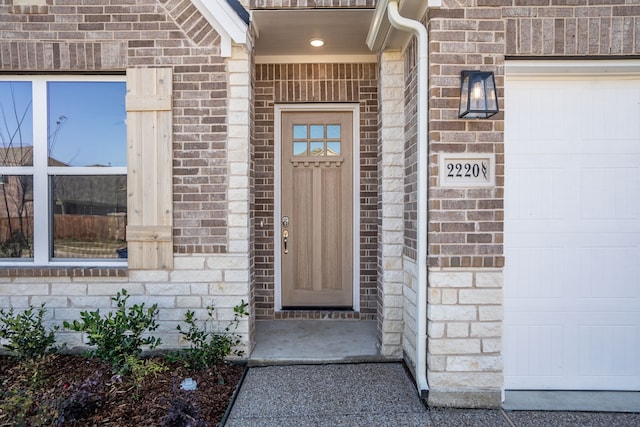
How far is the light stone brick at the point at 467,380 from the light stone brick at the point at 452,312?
40 centimetres

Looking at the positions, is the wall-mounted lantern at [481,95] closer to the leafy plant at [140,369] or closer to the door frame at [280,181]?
the door frame at [280,181]

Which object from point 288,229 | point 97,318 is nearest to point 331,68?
point 288,229

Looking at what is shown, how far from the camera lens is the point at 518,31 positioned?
9.64 feet

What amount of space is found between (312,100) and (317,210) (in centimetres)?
127

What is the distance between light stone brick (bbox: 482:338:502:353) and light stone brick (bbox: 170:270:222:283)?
7.25 feet

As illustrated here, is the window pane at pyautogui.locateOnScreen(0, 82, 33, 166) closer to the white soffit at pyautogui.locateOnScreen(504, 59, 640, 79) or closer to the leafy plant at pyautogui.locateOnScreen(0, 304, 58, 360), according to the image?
the leafy plant at pyautogui.locateOnScreen(0, 304, 58, 360)

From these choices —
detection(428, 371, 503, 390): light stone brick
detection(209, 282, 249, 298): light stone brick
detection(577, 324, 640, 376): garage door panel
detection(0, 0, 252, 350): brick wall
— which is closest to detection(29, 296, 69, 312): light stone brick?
detection(0, 0, 252, 350): brick wall

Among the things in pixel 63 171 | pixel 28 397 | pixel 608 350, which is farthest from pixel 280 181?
pixel 608 350

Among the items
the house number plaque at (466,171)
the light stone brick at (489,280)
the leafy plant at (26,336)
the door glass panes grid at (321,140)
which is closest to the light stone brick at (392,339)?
the light stone brick at (489,280)

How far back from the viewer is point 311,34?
13.5 ft

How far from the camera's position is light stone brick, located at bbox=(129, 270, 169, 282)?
3652 millimetres

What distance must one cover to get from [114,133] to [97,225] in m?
0.87

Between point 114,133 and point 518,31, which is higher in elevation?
point 518,31

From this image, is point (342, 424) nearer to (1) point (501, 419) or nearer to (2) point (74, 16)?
(1) point (501, 419)
